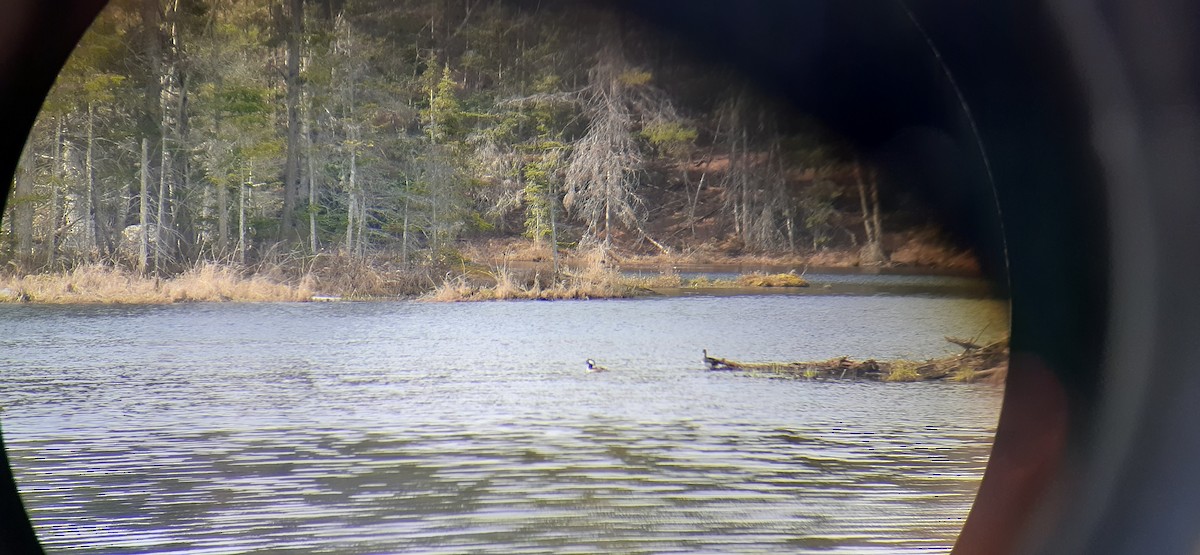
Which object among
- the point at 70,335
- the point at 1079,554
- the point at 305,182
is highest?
the point at 305,182

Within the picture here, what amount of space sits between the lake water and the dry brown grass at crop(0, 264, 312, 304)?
0.06m

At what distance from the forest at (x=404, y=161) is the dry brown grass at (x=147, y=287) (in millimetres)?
49

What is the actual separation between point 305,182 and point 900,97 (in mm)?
2209

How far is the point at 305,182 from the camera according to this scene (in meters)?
3.19

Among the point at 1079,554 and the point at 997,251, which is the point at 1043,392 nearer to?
the point at 1079,554

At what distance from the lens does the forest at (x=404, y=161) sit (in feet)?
8.92

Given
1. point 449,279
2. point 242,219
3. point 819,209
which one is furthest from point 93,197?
point 819,209

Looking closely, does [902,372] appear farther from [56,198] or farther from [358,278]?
[56,198]

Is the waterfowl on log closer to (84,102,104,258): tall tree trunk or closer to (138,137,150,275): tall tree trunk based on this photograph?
(138,137,150,275): tall tree trunk

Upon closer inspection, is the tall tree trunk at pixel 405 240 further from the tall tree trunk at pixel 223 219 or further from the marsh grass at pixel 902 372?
the marsh grass at pixel 902 372

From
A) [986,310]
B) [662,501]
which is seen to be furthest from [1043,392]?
[662,501]

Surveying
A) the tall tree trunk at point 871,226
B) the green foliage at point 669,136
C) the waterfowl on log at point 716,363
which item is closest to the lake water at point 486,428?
the waterfowl on log at point 716,363

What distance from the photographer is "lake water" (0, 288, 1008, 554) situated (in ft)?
8.56

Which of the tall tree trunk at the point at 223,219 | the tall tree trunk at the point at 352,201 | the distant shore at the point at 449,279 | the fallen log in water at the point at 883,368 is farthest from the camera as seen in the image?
the tall tree trunk at the point at 223,219
